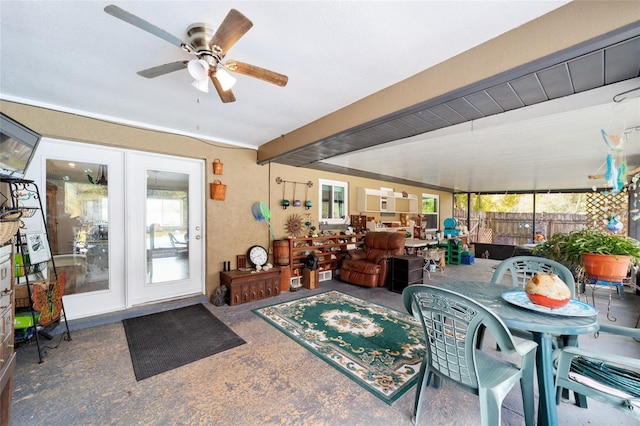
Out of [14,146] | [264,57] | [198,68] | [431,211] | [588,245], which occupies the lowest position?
[588,245]

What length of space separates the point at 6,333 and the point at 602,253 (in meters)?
4.17

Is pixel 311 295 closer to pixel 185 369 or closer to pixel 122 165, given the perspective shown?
pixel 185 369

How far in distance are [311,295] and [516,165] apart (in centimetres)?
460

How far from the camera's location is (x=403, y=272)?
450 cm

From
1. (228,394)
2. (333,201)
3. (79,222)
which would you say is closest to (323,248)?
(333,201)

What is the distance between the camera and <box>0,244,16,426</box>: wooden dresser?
1.46 m

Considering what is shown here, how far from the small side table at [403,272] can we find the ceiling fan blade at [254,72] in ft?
12.2

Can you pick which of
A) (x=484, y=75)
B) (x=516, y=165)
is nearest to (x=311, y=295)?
(x=484, y=75)

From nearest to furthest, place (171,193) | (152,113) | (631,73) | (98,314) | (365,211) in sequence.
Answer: (631,73), (152,113), (98,314), (171,193), (365,211)

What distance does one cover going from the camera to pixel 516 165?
4.88 meters

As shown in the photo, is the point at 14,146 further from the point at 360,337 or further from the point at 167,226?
the point at 360,337

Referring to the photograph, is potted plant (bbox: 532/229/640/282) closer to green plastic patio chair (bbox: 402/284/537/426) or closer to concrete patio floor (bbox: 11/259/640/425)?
concrete patio floor (bbox: 11/259/640/425)

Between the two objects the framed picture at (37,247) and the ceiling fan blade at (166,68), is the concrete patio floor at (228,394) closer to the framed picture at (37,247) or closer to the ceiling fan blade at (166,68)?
the framed picture at (37,247)

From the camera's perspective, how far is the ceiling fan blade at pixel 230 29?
4.00ft
